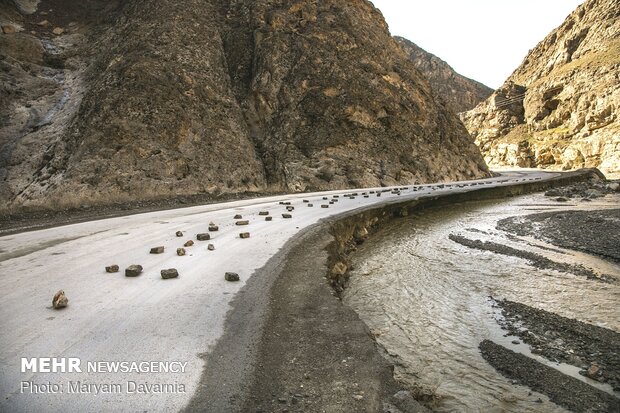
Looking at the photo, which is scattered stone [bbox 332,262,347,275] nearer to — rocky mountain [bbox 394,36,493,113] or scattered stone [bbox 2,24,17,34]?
scattered stone [bbox 2,24,17,34]

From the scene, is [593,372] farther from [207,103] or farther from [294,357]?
[207,103]

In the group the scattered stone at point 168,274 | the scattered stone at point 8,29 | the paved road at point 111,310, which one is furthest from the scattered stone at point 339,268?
the scattered stone at point 8,29

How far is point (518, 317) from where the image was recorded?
16.5 ft

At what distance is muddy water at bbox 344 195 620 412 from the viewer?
134 inches

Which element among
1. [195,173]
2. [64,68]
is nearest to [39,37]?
[64,68]

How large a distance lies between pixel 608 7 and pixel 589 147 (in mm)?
32817

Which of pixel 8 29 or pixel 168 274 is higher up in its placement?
pixel 8 29

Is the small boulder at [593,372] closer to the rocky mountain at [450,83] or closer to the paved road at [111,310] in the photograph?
the paved road at [111,310]

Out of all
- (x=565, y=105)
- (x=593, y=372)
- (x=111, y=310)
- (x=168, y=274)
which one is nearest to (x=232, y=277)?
(x=168, y=274)

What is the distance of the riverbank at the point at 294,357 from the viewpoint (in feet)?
7.30

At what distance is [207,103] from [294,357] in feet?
64.4

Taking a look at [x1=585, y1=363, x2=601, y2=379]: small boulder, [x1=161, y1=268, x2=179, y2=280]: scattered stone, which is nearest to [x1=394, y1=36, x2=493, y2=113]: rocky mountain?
[x1=585, y1=363, x2=601, y2=379]: small boulder

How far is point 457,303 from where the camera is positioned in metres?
5.62

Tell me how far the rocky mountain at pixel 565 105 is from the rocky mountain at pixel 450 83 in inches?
1007
